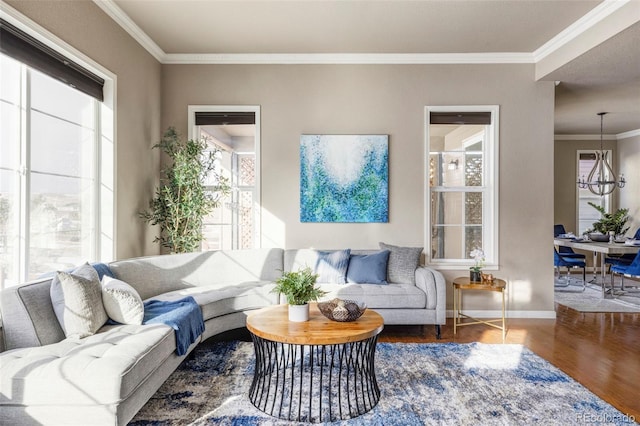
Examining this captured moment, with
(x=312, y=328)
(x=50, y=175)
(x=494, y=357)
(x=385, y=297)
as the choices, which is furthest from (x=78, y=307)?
(x=494, y=357)

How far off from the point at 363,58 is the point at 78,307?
3758 mm

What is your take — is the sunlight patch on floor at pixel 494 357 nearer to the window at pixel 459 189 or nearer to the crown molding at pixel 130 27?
the window at pixel 459 189

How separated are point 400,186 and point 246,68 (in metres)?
2.32

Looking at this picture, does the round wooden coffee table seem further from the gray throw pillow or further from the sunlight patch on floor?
the gray throw pillow

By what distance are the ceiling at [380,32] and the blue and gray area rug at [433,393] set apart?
295 centimetres

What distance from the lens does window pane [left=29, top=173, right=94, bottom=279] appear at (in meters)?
2.63

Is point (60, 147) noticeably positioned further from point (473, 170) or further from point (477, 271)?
point (473, 170)

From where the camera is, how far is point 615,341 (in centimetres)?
363

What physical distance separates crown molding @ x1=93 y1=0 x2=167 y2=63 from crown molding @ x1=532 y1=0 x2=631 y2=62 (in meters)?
4.31

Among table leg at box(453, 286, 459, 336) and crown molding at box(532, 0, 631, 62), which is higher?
crown molding at box(532, 0, 631, 62)

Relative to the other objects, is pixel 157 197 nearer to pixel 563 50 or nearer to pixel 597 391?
pixel 597 391

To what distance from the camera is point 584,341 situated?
11.9ft

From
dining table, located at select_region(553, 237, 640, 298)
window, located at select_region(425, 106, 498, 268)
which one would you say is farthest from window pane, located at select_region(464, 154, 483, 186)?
dining table, located at select_region(553, 237, 640, 298)

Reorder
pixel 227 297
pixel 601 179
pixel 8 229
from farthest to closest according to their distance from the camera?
pixel 601 179
pixel 227 297
pixel 8 229
